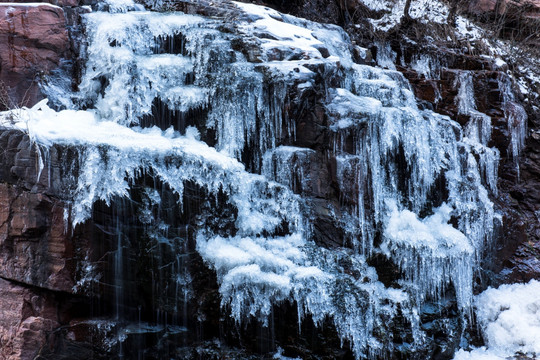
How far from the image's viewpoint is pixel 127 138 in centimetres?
507

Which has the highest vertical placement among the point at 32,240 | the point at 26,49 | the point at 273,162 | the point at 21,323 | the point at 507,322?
the point at 26,49

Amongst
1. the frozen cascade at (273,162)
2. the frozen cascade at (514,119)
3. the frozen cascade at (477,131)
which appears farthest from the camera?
the frozen cascade at (514,119)

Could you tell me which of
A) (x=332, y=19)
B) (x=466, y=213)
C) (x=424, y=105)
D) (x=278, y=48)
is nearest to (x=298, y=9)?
(x=332, y=19)

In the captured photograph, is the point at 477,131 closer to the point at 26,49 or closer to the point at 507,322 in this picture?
the point at 507,322

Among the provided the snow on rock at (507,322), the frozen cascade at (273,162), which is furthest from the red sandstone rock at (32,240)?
the snow on rock at (507,322)

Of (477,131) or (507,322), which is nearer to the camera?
(507,322)

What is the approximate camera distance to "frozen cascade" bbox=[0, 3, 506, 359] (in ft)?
16.1

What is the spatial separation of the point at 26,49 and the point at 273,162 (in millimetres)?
3422

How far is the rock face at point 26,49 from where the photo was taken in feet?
18.9

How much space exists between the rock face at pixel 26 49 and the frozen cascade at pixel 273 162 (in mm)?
493

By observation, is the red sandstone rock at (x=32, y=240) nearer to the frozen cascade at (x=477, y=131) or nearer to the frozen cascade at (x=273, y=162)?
the frozen cascade at (x=273, y=162)

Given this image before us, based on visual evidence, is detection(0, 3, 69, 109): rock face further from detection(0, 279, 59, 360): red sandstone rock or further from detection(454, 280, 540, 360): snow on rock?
detection(454, 280, 540, 360): snow on rock

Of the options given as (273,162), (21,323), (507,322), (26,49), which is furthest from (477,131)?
(21,323)

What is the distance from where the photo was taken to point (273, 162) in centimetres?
594
